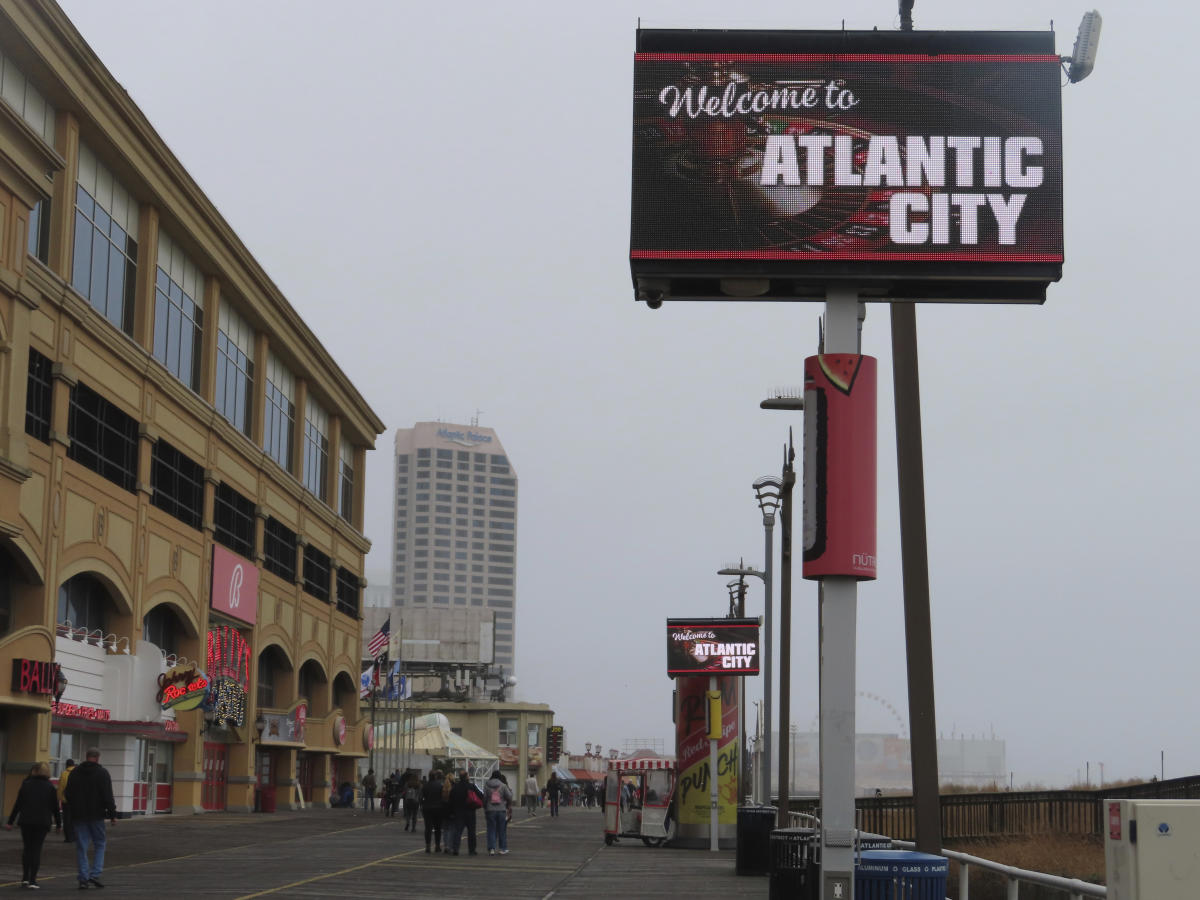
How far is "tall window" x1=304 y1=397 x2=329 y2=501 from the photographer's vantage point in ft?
230

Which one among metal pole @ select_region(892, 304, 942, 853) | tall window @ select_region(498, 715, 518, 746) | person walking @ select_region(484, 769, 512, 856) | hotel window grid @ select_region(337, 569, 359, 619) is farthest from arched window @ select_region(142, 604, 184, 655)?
tall window @ select_region(498, 715, 518, 746)

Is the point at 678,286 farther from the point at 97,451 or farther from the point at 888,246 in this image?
the point at 97,451

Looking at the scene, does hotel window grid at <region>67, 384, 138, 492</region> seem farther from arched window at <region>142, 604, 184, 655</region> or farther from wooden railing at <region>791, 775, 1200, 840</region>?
wooden railing at <region>791, 775, 1200, 840</region>

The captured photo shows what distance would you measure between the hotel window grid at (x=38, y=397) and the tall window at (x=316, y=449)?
30.1m

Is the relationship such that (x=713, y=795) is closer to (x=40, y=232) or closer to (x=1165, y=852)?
(x=40, y=232)

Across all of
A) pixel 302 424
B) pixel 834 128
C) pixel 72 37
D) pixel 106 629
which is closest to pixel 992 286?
pixel 834 128

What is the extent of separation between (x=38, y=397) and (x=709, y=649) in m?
17.6

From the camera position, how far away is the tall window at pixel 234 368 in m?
56.2

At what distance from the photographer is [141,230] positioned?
47.7 meters

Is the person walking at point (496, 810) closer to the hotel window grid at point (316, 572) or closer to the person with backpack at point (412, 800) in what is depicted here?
the person with backpack at point (412, 800)

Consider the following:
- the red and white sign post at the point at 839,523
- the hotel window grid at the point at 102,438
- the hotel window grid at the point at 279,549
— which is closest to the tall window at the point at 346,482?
the hotel window grid at the point at 279,549

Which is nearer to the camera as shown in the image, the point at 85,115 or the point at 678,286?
the point at 678,286

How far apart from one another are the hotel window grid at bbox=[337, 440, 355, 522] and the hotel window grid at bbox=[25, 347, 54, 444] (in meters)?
36.9

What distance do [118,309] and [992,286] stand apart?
3451 cm
